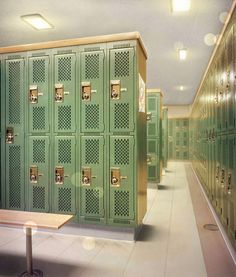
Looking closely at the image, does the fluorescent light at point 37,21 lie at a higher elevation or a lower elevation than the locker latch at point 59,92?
higher

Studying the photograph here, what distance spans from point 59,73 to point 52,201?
5.28ft

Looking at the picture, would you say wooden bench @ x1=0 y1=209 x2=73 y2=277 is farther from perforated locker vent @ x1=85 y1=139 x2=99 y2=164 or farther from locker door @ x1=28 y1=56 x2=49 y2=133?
locker door @ x1=28 y1=56 x2=49 y2=133

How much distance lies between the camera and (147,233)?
3332mm

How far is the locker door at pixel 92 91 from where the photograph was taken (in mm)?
3150

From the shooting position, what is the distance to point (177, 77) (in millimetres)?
8977

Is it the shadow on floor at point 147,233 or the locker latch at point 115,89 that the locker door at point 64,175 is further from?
the shadow on floor at point 147,233

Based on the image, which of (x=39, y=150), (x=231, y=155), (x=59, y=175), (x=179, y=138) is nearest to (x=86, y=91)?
(x=39, y=150)

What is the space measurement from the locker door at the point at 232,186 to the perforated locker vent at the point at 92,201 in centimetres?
149

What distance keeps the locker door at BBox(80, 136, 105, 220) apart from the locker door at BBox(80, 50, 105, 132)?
0.59 feet

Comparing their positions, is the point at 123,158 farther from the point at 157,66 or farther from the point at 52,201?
the point at 157,66

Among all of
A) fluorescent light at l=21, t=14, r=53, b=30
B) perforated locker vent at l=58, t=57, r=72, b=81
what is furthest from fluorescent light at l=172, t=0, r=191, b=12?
fluorescent light at l=21, t=14, r=53, b=30

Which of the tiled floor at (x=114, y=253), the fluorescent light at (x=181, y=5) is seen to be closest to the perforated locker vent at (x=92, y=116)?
the tiled floor at (x=114, y=253)

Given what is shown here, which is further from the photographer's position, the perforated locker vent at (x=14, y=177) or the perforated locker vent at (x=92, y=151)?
the perforated locker vent at (x=14, y=177)

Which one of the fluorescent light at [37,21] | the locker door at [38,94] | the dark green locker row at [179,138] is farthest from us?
the dark green locker row at [179,138]
